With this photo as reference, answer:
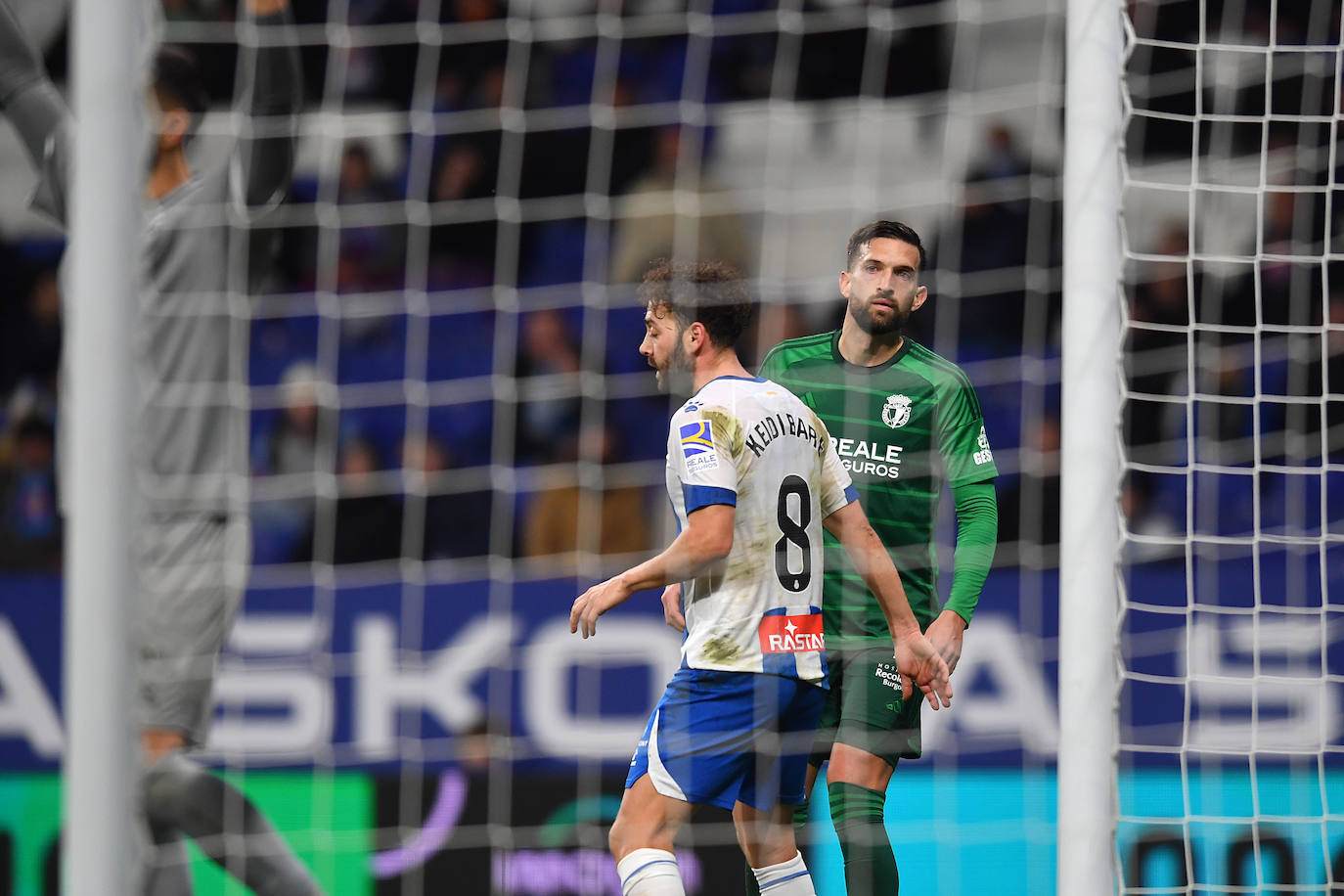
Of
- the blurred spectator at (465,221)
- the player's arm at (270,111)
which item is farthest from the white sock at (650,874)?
the blurred spectator at (465,221)

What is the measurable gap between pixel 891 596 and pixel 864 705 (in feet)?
0.89

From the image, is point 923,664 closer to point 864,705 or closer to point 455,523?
point 864,705

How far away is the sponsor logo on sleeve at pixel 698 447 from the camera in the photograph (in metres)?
2.64

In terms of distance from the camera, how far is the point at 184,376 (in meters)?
3.36

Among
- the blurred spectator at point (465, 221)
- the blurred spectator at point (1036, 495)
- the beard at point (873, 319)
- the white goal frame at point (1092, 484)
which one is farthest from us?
the blurred spectator at point (465, 221)

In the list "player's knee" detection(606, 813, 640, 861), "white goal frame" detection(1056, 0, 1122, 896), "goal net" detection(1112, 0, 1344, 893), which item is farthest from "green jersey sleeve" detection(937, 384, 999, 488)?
"goal net" detection(1112, 0, 1344, 893)

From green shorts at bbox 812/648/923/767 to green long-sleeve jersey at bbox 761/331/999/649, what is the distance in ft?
0.13

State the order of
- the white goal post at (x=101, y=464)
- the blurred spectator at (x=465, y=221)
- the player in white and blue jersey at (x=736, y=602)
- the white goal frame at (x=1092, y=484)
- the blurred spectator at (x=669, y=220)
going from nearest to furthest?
the white goal post at (x=101, y=464), the white goal frame at (x=1092, y=484), the player in white and blue jersey at (x=736, y=602), the blurred spectator at (x=669, y=220), the blurred spectator at (x=465, y=221)

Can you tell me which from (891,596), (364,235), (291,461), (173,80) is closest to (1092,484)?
(891,596)

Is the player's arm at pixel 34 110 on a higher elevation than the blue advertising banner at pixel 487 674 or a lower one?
higher

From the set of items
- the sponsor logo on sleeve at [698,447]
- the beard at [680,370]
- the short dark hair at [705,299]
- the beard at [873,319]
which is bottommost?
the sponsor logo on sleeve at [698,447]

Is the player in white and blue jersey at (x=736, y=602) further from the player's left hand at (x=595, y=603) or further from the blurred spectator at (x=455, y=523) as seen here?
the blurred spectator at (x=455, y=523)

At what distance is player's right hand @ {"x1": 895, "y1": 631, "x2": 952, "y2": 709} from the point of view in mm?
2871

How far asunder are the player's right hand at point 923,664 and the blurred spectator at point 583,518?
1.99 m
